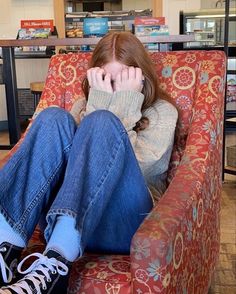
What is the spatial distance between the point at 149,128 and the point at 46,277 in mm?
582

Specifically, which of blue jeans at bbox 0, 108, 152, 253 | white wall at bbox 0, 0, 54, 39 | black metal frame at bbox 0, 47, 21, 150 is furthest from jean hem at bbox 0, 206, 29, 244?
white wall at bbox 0, 0, 54, 39

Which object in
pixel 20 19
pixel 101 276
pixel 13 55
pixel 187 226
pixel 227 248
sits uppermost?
pixel 20 19

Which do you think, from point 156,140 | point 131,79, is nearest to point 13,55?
point 131,79

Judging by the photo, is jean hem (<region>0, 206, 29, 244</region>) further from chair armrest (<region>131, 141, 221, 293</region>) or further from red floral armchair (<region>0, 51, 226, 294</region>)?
chair armrest (<region>131, 141, 221, 293</region>)

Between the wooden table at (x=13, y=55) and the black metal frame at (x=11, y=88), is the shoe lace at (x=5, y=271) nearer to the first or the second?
the wooden table at (x=13, y=55)

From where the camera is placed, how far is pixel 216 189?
1298 mm

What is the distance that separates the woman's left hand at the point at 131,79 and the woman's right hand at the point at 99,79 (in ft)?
0.13

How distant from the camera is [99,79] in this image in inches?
51.4

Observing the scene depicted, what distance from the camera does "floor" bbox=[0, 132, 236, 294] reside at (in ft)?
4.96

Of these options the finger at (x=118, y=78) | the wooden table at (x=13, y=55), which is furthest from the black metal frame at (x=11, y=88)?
the finger at (x=118, y=78)

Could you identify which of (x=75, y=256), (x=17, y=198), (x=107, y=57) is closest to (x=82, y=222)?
(x=75, y=256)

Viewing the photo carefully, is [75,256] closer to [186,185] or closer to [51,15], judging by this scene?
[186,185]

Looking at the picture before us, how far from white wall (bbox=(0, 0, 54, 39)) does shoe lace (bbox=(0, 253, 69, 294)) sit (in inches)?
173

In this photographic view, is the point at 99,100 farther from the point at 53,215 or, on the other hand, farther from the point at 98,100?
the point at 53,215
